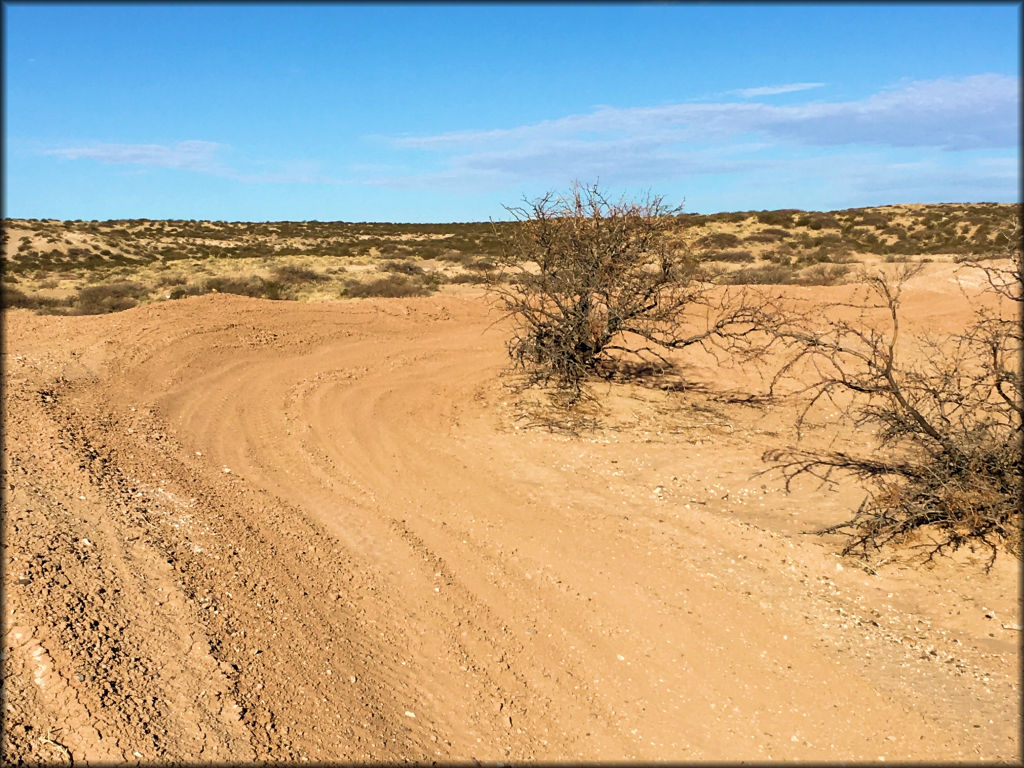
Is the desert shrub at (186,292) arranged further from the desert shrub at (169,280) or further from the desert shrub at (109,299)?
the desert shrub at (169,280)

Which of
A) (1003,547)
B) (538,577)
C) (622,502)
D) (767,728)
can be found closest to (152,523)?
(538,577)

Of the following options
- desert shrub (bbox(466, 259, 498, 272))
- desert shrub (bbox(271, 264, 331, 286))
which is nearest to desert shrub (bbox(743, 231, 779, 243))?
desert shrub (bbox(466, 259, 498, 272))

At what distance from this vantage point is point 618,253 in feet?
36.8

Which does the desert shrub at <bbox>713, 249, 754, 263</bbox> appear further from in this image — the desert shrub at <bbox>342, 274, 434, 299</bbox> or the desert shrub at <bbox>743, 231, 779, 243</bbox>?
the desert shrub at <bbox>342, 274, 434, 299</bbox>

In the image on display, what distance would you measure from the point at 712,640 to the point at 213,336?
10197 mm

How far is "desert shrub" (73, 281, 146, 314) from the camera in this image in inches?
771

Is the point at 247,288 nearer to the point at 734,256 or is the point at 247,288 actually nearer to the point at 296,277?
the point at 296,277

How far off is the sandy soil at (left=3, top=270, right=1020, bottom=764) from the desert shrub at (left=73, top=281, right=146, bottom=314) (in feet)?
33.2

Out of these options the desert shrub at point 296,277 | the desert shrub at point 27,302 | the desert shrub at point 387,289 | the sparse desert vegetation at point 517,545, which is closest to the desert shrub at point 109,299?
the desert shrub at point 27,302

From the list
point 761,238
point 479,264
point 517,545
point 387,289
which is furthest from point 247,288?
point 761,238

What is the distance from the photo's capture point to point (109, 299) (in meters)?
20.9

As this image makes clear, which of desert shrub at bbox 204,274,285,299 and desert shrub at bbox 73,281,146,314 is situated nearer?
desert shrub at bbox 73,281,146,314

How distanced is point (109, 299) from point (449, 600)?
18.4 metres

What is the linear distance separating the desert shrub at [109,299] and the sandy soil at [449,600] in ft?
33.2
